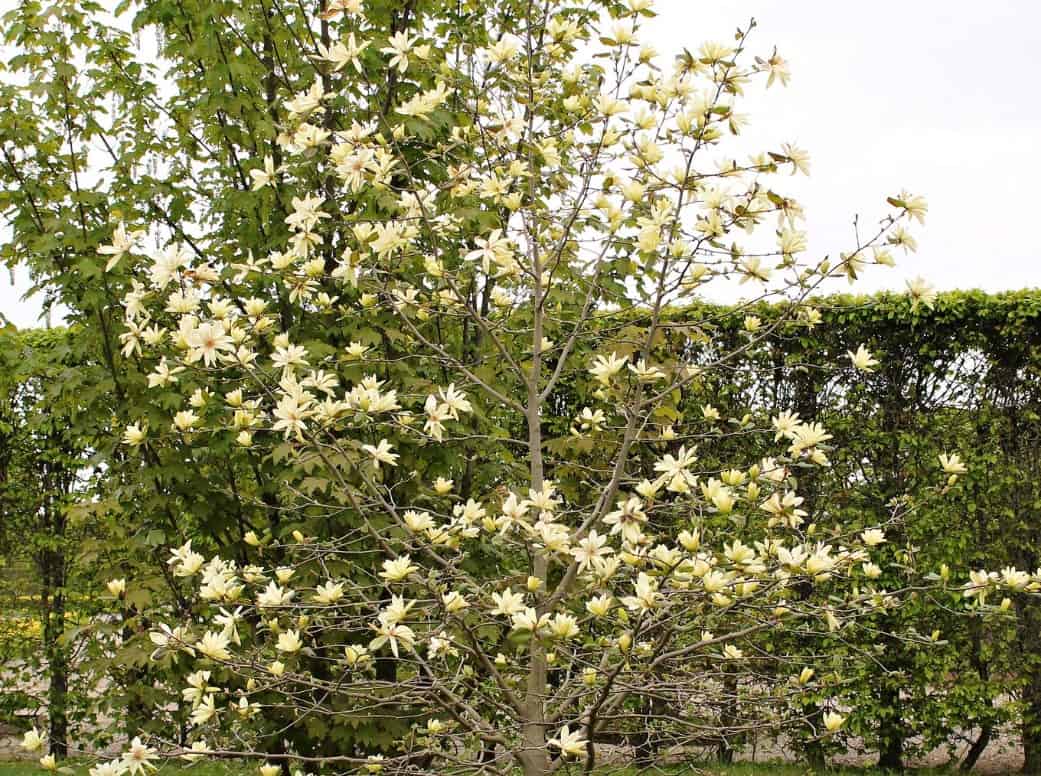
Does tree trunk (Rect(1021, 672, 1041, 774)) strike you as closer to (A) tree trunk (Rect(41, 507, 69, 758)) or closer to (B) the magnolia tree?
(B) the magnolia tree

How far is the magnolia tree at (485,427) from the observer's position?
2.52 meters

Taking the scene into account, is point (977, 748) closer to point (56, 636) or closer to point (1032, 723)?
point (1032, 723)

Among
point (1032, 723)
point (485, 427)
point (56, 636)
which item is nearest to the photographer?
point (485, 427)

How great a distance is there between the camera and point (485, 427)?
13.3ft

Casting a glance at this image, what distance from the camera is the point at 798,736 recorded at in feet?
20.2

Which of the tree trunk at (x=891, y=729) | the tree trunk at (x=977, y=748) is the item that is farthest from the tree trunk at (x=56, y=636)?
the tree trunk at (x=977, y=748)

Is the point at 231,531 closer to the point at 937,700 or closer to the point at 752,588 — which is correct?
the point at 752,588

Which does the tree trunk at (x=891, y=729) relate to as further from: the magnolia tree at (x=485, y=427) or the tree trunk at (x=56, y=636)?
the tree trunk at (x=56, y=636)

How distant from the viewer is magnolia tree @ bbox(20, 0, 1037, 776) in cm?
252

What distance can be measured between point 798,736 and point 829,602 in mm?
3841

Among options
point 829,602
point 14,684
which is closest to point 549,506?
point 829,602

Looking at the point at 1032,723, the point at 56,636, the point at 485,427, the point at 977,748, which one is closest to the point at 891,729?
the point at 977,748

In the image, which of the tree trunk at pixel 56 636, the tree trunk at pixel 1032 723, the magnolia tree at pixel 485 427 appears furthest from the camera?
the tree trunk at pixel 56 636

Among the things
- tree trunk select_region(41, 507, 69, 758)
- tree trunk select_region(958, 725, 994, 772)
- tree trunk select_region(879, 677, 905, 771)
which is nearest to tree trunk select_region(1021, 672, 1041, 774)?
tree trunk select_region(958, 725, 994, 772)
